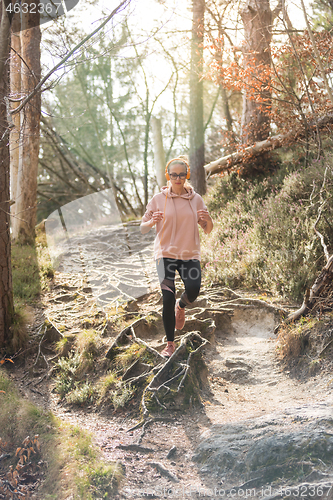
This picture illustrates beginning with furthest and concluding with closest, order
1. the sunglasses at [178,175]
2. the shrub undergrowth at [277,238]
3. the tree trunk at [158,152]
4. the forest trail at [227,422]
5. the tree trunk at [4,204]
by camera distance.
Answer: the tree trunk at [158,152] < the shrub undergrowth at [277,238] < the tree trunk at [4,204] < the sunglasses at [178,175] < the forest trail at [227,422]

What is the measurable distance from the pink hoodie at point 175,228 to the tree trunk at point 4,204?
2.30 metres

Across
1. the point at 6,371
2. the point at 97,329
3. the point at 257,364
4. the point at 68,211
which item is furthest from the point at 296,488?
the point at 68,211

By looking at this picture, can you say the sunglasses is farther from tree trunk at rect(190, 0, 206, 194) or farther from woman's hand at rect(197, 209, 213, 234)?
tree trunk at rect(190, 0, 206, 194)

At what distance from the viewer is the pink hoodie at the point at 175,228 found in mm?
3922

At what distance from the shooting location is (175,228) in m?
3.94

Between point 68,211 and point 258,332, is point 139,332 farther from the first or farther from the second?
point 68,211

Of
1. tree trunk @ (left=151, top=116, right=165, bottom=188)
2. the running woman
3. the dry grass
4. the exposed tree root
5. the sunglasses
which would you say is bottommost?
the exposed tree root

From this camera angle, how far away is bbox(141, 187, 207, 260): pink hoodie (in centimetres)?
392

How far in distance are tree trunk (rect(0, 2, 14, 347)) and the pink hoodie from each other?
7.54 ft

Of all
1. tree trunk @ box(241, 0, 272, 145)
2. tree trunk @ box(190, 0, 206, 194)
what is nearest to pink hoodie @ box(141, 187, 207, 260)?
tree trunk @ box(241, 0, 272, 145)

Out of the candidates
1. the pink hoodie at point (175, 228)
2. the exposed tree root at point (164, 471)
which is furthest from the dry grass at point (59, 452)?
the pink hoodie at point (175, 228)

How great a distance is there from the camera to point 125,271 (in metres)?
8.05

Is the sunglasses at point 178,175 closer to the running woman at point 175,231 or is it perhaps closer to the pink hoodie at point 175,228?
the running woman at point 175,231

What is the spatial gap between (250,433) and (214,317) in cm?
245
